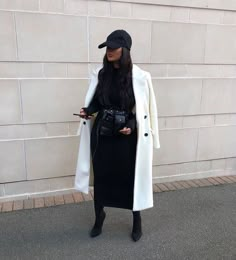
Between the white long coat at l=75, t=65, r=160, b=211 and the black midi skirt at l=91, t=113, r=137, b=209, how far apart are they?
3.0 inches

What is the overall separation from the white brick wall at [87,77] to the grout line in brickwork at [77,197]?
0.32ft

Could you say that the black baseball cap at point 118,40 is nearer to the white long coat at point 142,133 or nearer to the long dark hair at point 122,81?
the long dark hair at point 122,81

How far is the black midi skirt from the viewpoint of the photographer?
2713 millimetres

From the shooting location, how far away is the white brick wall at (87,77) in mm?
3268

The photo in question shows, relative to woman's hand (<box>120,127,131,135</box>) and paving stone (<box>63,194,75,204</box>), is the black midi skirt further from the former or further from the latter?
paving stone (<box>63,194,75,204</box>)

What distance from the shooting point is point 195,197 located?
151 inches

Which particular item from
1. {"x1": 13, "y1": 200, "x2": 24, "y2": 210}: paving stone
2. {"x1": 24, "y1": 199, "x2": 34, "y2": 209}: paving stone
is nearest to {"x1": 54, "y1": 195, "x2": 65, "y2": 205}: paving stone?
{"x1": 24, "y1": 199, "x2": 34, "y2": 209}: paving stone

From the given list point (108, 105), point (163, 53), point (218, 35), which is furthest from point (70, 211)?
point (218, 35)

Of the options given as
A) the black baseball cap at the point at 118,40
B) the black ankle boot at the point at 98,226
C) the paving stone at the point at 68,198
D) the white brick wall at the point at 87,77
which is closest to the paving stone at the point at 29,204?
the white brick wall at the point at 87,77

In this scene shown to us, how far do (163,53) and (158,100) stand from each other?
60 centimetres

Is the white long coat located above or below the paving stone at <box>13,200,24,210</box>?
above

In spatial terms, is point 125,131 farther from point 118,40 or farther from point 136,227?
point 136,227

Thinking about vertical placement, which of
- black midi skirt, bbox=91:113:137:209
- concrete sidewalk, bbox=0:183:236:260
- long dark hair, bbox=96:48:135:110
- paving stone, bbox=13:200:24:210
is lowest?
concrete sidewalk, bbox=0:183:236:260

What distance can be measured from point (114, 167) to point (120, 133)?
1.12 ft
